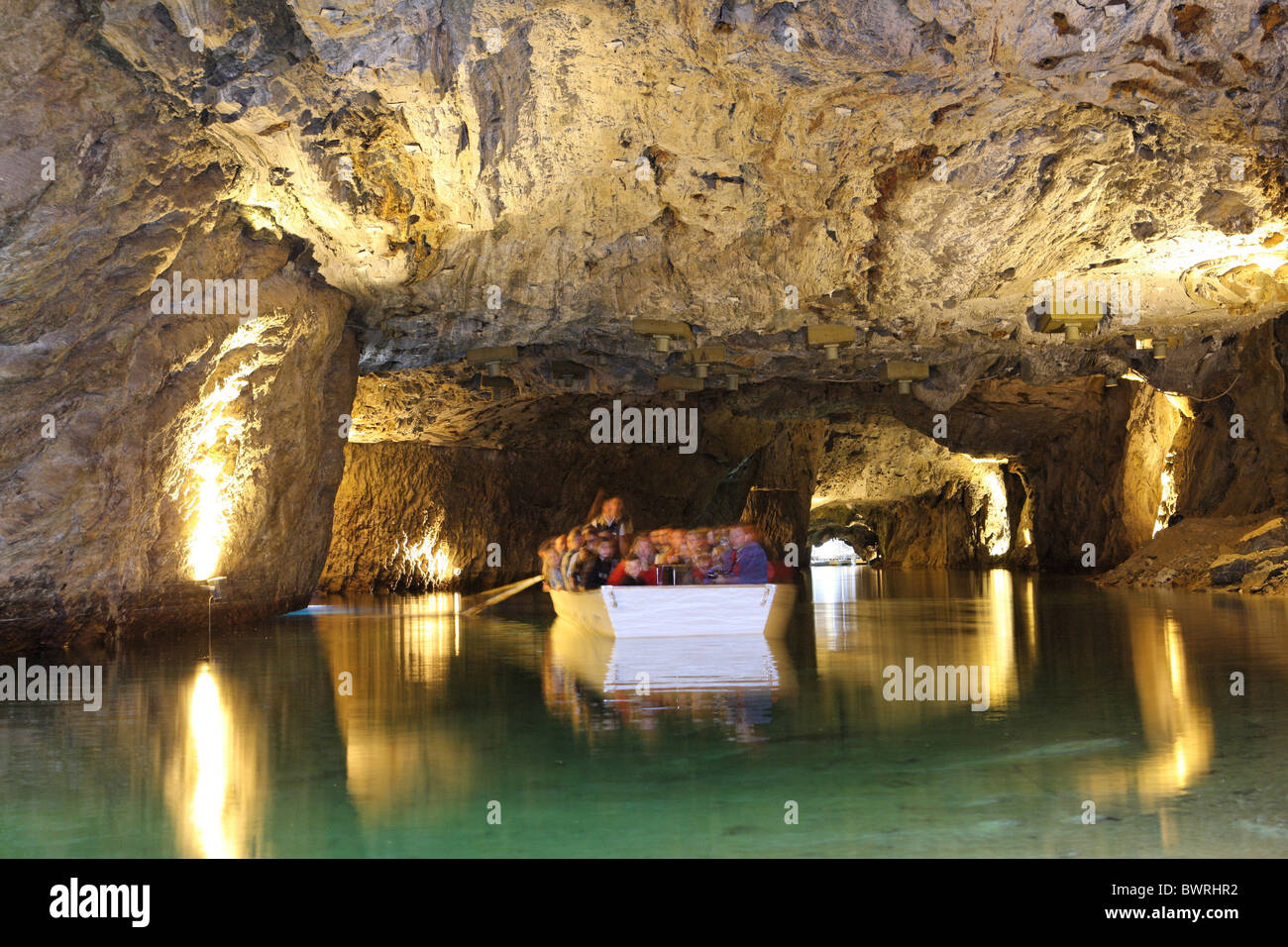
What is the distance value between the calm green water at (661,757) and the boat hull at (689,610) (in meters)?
0.81

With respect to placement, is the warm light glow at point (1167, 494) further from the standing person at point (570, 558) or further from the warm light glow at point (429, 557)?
the warm light glow at point (429, 557)

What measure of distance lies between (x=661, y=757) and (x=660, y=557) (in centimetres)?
599

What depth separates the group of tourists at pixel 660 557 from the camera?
940cm

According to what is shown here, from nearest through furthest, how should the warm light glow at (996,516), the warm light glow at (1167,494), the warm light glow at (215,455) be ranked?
the warm light glow at (215,455), the warm light glow at (1167,494), the warm light glow at (996,516)

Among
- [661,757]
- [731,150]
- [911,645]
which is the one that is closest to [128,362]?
[731,150]

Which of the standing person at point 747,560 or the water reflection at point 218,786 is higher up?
the standing person at point 747,560

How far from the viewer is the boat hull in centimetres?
809

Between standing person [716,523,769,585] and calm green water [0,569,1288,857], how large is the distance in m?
1.95

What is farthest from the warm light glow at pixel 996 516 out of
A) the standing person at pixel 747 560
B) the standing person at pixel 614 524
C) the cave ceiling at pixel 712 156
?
the standing person at pixel 747 560

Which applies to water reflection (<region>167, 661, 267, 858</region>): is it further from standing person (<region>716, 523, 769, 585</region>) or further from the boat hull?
standing person (<region>716, 523, 769, 585</region>)

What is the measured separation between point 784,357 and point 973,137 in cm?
669

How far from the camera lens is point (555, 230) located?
9.78 metres

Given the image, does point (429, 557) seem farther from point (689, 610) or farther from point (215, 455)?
point (689, 610)

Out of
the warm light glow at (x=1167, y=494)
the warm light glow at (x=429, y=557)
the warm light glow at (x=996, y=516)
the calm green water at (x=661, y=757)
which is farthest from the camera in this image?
the warm light glow at (x=996, y=516)
